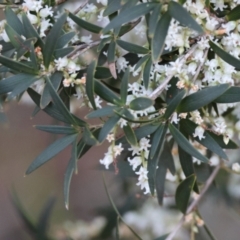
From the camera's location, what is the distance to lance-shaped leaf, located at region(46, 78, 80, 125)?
397 mm

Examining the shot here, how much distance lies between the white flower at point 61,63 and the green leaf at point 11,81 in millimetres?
27

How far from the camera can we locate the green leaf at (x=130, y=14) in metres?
0.36

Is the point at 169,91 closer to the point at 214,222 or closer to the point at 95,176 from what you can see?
the point at 214,222

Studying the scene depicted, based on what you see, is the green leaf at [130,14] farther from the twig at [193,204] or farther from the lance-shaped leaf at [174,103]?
the twig at [193,204]

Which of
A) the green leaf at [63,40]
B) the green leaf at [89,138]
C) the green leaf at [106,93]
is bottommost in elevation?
the green leaf at [89,138]

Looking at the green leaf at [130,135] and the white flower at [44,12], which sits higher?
the white flower at [44,12]

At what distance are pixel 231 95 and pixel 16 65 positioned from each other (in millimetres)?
207

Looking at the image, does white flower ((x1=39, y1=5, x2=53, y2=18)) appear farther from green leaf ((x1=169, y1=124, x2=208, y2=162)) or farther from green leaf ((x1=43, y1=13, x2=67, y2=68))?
green leaf ((x1=169, y1=124, x2=208, y2=162))

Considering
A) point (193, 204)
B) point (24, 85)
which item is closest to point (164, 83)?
point (24, 85)

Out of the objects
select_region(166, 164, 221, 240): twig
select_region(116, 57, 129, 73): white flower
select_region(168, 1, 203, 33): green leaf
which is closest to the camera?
select_region(168, 1, 203, 33): green leaf

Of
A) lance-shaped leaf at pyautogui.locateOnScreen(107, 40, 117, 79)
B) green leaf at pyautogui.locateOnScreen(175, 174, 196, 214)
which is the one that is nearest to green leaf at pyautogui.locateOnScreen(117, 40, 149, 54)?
lance-shaped leaf at pyautogui.locateOnScreen(107, 40, 117, 79)

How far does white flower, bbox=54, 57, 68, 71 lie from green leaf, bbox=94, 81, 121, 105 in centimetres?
4

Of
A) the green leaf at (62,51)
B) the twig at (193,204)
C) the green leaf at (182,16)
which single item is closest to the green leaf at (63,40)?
the green leaf at (62,51)

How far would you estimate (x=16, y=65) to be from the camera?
0.40 metres
